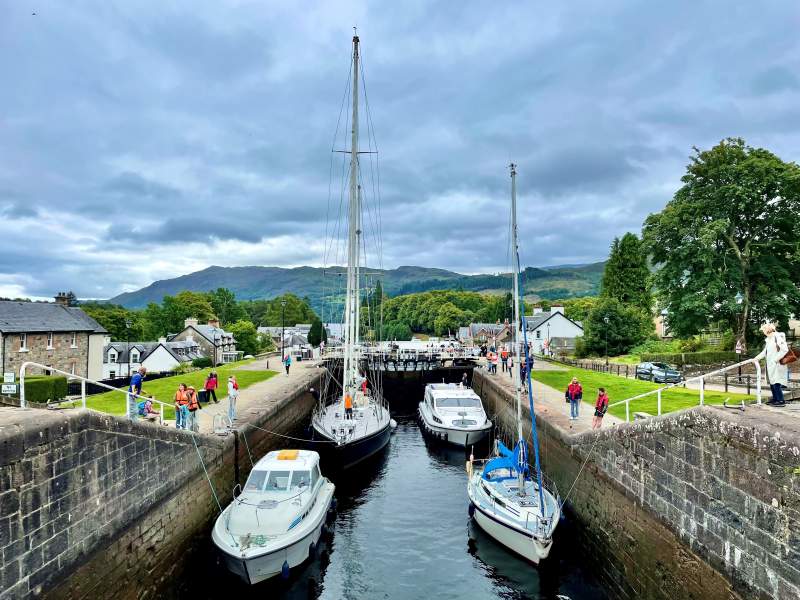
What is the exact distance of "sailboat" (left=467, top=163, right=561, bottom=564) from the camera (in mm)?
13180

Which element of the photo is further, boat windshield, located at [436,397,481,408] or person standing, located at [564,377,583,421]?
boat windshield, located at [436,397,481,408]

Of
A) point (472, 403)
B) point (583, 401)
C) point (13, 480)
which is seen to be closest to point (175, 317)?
point (472, 403)

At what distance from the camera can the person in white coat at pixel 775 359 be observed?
9445 mm

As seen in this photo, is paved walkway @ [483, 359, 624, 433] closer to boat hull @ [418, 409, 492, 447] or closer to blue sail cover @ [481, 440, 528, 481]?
blue sail cover @ [481, 440, 528, 481]

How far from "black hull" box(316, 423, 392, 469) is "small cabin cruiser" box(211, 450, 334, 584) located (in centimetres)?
495

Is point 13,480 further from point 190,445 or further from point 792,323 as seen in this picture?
point 792,323

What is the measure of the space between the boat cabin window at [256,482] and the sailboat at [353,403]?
6.36 m

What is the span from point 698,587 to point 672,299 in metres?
29.3

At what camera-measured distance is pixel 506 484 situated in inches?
619

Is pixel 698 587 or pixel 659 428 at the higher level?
pixel 659 428

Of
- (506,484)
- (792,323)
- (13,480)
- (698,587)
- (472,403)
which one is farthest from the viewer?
(792,323)

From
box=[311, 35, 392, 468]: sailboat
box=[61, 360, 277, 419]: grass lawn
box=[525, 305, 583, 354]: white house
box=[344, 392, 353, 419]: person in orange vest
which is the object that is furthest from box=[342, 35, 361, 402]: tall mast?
box=[525, 305, 583, 354]: white house

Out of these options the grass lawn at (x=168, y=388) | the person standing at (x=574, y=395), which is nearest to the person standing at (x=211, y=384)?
the grass lawn at (x=168, y=388)

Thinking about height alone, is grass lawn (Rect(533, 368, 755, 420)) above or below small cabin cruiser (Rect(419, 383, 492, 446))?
above
